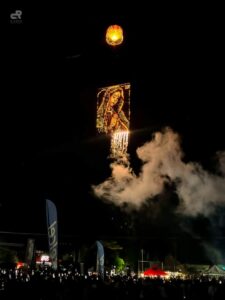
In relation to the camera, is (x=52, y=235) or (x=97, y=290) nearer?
(x=97, y=290)

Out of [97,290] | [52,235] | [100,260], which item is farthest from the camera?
[100,260]

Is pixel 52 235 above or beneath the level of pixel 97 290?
above

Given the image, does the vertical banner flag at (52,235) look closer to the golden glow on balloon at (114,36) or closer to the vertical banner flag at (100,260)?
the vertical banner flag at (100,260)

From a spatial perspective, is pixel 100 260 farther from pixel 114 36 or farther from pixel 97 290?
pixel 114 36

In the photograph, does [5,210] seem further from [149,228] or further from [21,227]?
[149,228]

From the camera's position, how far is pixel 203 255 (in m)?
31.0

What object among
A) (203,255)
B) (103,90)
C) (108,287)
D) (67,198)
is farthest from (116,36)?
(67,198)

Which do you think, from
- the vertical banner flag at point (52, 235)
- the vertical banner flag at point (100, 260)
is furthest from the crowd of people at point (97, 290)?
the vertical banner flag at point (100, 260)

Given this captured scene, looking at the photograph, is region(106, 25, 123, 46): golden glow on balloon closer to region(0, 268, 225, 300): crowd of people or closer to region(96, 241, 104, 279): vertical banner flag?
region(0, 268, 225, 300): crowd of people

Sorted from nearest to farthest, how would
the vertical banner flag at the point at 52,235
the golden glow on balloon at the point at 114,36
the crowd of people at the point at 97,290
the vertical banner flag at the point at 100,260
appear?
the crowd of people at the point at 97,290 → the golden glow on balloon at the point at 114,36 → the vertical banner flag at the point at 52,235 → the vertical banner flag at the point at 100,260

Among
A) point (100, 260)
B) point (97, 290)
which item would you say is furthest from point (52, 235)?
point (97, 290)

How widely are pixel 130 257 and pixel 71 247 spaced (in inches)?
205

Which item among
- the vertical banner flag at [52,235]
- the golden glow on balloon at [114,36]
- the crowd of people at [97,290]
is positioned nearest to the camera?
the crowd of people at [97,290]

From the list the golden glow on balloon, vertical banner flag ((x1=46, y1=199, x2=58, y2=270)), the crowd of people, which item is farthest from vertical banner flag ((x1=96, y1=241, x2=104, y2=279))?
the golden glow on balloon
